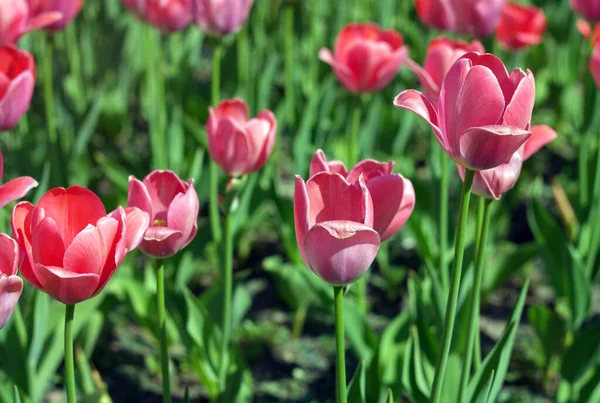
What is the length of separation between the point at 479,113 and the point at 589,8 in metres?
1.30

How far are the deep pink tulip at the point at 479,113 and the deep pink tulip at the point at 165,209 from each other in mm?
330

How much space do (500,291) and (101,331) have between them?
3.76ft

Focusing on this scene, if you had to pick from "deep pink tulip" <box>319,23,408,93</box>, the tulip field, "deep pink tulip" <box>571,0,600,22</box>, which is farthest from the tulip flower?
"deep pink tulip" <box>571,0,600,22</box>

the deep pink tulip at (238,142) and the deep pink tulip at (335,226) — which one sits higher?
the deep pink tulip at (335,226)

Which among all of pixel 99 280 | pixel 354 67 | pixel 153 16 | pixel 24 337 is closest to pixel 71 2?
pixel 153 16

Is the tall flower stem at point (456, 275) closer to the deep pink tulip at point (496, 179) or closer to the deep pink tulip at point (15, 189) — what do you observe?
the deep pink tulip at point (496, 179)

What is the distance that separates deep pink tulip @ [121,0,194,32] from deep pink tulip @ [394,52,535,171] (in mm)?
1227

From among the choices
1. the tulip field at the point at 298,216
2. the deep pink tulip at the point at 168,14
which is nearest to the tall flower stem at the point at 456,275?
the tulip field at the point at 298,216

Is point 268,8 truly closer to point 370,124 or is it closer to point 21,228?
point 370,124

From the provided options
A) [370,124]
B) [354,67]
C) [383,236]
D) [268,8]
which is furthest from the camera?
[268,8]

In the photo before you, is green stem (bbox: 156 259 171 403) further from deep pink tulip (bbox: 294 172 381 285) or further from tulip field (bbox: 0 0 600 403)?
deep pink tulip (bbox: 294 172 381 285)

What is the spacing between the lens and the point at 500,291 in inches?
96.6

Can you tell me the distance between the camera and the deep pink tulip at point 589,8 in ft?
6.73

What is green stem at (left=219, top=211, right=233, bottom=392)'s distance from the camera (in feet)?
4.73
